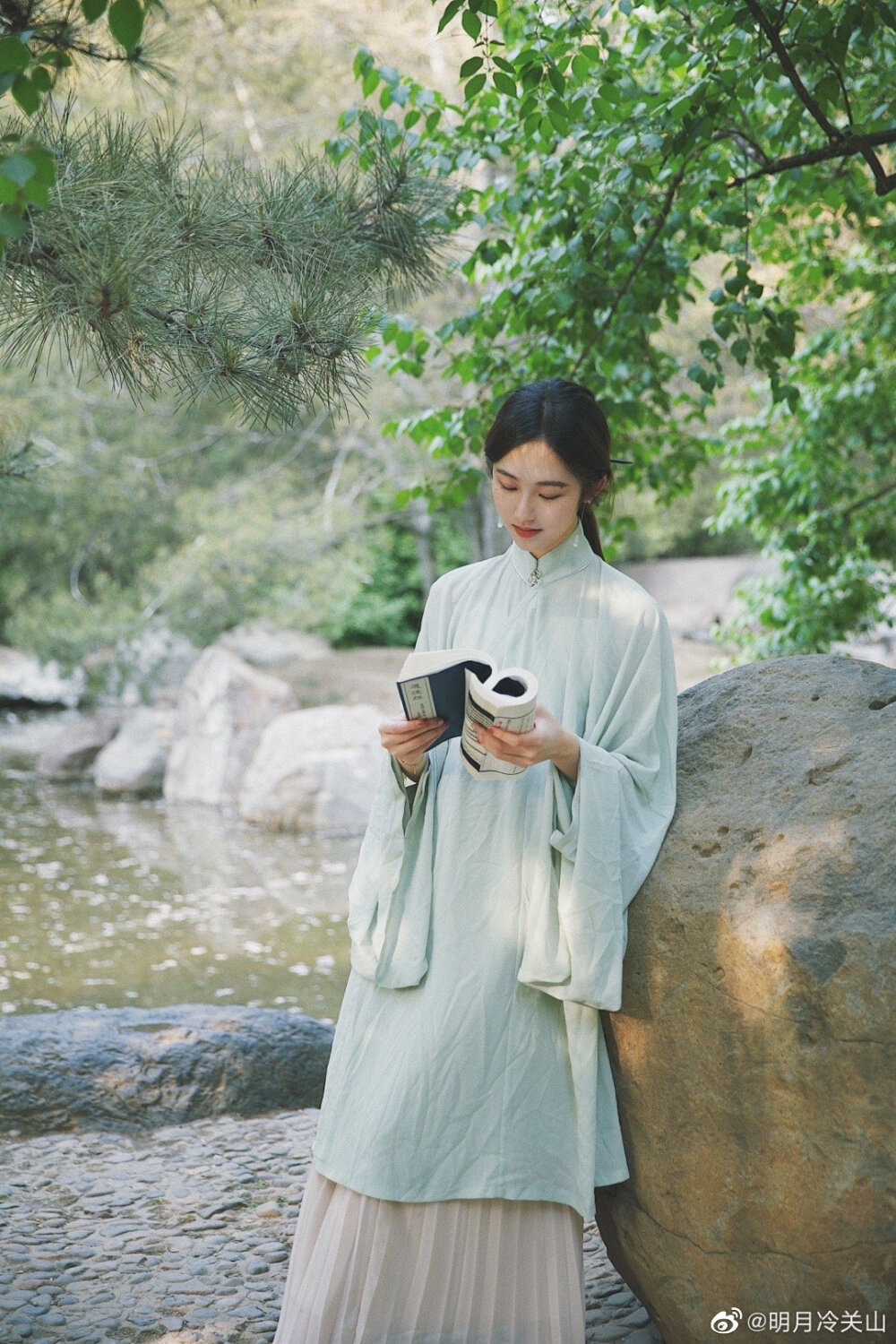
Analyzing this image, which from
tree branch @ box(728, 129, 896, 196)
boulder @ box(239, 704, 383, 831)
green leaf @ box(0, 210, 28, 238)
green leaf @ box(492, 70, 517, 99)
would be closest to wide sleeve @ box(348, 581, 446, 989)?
green leaf @ box(0, 210, 28, 238)

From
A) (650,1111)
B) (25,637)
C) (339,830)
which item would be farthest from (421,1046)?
(25,637)

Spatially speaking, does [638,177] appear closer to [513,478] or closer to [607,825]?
[513,478]

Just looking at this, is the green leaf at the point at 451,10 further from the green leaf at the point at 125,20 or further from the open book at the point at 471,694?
the open book at the point at 471,694

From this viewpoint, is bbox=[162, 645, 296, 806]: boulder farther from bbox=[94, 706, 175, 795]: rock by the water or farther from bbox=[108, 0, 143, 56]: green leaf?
bbox=[108, 0, 143, 56]: green leaf

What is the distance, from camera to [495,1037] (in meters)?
2.24

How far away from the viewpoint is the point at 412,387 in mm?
13617

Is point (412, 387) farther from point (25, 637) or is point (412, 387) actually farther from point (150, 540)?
point (25, 637)

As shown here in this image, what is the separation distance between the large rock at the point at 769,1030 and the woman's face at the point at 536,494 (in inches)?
20.9

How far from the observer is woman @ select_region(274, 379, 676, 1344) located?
221 cm

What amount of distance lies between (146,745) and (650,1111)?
9941 mm

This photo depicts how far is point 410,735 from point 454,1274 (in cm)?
94

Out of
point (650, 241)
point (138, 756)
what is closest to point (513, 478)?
point (650, 241)

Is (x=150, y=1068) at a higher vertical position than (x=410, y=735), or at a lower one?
lower

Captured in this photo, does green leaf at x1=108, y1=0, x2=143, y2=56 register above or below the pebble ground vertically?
above
